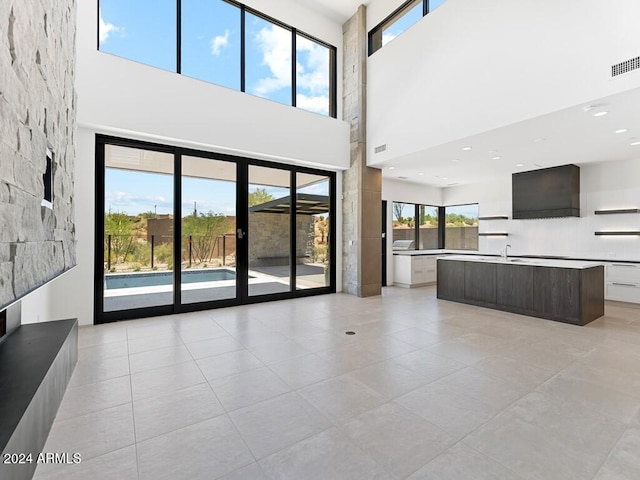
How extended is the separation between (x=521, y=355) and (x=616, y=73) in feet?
10.4

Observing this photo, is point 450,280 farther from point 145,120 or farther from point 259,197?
point 145,120

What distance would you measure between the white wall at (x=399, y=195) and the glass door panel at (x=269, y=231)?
3144 mm

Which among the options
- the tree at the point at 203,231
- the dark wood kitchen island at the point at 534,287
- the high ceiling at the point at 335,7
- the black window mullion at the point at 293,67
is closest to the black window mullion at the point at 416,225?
the dark wood kitchen island at the point at 534,287

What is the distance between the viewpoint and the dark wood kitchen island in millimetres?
4598

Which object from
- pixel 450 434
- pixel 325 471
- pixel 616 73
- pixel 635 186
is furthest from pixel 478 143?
pixel 325 471

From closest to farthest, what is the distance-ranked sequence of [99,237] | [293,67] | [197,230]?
[99,237] → [197,230] → [293,67]

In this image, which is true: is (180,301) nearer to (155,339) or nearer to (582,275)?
(155,339)

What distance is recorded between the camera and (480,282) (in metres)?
5.79

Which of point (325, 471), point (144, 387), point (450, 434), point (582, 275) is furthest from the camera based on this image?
point (582, 275)

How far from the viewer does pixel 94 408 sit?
2.36 metres

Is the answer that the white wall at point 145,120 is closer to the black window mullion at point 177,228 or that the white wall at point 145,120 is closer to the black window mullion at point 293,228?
the black window mullion at point 177,228

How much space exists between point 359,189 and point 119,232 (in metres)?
4.51

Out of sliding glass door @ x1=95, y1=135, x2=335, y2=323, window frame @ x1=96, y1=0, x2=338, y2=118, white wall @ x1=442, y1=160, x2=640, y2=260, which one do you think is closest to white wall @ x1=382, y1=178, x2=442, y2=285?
white wall @ x1=442, y1=160, x2=640, y2=260

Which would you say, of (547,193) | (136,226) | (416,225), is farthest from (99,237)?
(547,193)
